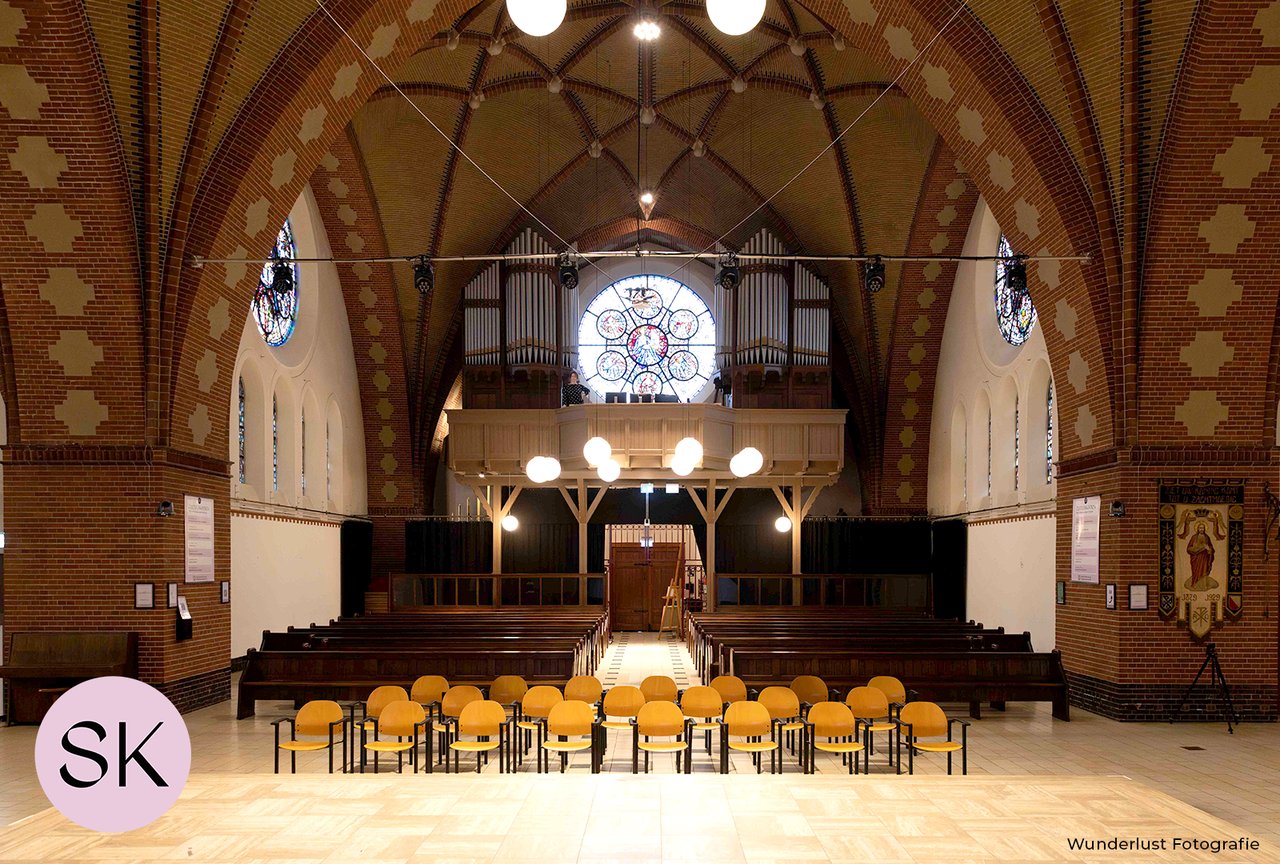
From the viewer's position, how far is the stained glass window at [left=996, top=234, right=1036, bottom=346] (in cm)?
1722

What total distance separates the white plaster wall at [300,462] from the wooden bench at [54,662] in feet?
12.3

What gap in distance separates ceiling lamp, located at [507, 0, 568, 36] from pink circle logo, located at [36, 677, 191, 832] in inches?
145

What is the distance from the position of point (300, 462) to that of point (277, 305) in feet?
8.91

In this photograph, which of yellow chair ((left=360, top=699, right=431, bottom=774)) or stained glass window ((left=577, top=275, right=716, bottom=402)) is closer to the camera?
yellow chair ((left=360, top=699, right=431, bottom=774))

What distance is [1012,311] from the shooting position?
58.7 ft

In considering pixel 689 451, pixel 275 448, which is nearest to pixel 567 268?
pixel 689 451

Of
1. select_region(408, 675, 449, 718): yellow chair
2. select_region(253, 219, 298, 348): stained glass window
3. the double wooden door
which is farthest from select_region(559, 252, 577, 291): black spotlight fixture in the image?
the double wooden door

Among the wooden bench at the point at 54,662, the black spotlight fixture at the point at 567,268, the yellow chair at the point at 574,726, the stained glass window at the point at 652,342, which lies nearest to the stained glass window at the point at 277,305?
the black spotlight fixture at the point at 567,268

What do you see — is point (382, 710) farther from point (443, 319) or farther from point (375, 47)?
point (443, 319)

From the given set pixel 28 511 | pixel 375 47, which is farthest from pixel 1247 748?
pixel 28 511

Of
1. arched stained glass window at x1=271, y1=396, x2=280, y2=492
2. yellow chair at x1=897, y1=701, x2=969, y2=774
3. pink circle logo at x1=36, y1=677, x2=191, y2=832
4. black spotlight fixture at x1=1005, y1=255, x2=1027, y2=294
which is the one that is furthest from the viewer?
arched stained glass window at x1=271, y1=396, x2=280, y2=492

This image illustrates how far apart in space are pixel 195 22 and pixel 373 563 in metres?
13.8

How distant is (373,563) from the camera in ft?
74.3

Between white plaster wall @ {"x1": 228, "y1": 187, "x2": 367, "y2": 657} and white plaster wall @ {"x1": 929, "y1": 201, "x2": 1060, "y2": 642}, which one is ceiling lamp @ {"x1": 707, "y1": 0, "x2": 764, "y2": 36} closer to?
white plaster wall @ {"x1": 929, "y1": 201, "x2": 1060, "y2": 642}
